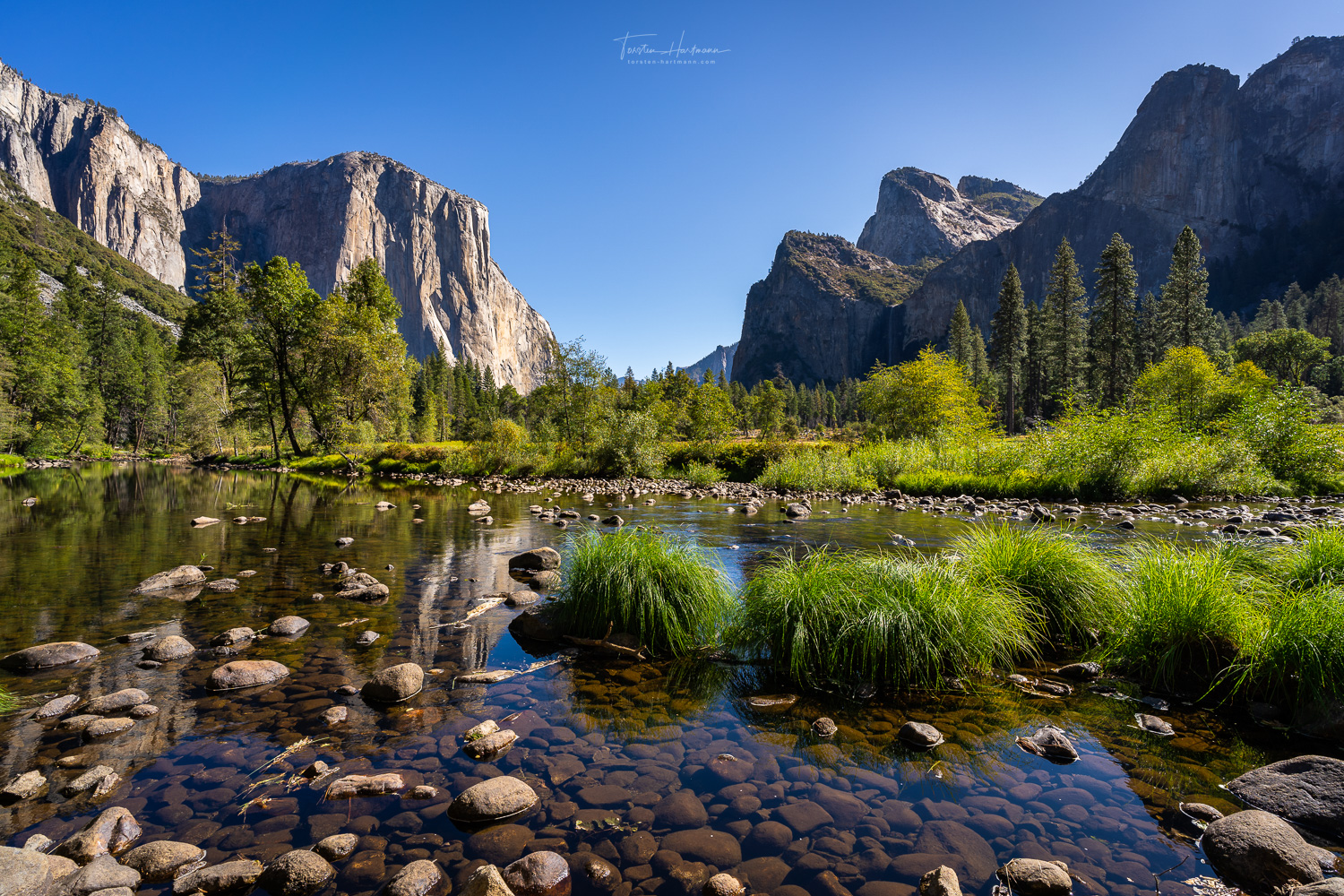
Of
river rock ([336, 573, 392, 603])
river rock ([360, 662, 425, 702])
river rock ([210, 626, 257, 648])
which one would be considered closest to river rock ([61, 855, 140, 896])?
river rock ([360, 662, 425, 702])

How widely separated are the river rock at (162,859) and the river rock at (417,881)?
1291 mm

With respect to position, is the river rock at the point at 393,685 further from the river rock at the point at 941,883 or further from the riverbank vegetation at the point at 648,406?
the riverbank vegetation at the point at 648,406

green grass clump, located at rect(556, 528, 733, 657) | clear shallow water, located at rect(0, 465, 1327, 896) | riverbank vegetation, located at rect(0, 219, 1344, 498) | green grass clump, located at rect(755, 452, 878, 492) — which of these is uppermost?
riverbank vegetation, located at rect(0, 219, 1344, 498)

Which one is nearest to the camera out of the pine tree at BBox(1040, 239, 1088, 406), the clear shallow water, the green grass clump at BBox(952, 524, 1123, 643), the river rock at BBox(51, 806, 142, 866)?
the river rock at BBox(51, 806, 142, 866)

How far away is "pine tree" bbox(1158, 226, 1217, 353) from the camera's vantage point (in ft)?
207

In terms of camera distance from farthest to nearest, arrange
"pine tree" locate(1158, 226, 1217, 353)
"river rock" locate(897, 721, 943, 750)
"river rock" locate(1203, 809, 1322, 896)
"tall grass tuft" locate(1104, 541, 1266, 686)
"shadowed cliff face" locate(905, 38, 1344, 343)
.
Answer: "shadowed cliff face" locate(905, 38, 1344, 343) < "pine tree" locate(1158, 226, 1217, 353) < "tall grass tuft" locate(1104, 541, 1266, 686) < "river rock" locate(897, 721, 943, 750) < "river rock" locate(1203, 809, 1322, 896)

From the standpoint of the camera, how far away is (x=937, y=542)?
14.1 metres

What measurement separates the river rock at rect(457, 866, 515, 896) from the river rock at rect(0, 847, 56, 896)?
2192mm

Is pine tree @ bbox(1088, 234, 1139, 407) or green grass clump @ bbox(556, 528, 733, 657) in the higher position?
pine tree @ bbox(1088, 234, 1139, 407)

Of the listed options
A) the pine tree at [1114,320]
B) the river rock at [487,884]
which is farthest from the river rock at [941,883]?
the pine tree at [1114,320]

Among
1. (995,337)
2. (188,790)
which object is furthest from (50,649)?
(995,337)

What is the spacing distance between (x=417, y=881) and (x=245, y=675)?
4.35m

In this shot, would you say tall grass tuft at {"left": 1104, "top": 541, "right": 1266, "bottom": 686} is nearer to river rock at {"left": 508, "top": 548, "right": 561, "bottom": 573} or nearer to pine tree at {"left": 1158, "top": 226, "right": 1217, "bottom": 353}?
river rock at {"left": 508, "top": 548, "right": 561, "bottom": 573}

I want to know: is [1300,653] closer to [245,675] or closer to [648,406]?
[245,675]
